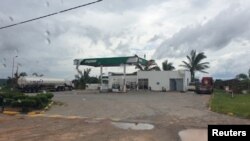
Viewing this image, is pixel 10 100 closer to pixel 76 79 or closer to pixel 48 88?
pixel 48 88

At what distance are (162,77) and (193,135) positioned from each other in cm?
4868

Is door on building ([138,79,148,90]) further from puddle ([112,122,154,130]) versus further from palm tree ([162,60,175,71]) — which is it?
puddle ([112,122,154,130])

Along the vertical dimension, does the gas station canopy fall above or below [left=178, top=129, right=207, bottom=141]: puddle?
above

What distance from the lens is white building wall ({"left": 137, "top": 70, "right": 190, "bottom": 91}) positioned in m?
62.2

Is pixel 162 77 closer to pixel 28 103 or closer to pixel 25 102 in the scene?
pixel 28 103

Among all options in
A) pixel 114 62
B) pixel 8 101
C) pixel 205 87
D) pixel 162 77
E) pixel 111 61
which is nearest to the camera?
pixel 8 101

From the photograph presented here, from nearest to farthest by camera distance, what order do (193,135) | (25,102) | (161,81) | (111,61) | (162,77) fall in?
1. (193,135)
2. (25,102)
3. (111,61)
4. (162,77)
5. (161,81)

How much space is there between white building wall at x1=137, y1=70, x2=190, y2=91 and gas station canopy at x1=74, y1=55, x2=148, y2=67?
592 cm

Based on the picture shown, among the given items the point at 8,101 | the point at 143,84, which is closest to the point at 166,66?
the point at 143,84

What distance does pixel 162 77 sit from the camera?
6288 cm

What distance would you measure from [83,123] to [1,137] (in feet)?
15.0

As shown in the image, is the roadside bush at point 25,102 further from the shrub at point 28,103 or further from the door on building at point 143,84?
the door on building at point 143,84

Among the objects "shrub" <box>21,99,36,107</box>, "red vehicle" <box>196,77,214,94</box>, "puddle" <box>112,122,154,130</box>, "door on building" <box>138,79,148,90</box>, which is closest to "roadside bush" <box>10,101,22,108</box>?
"shrub" <box>21,99,36,107</box>

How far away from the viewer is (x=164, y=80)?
62.9 metres
